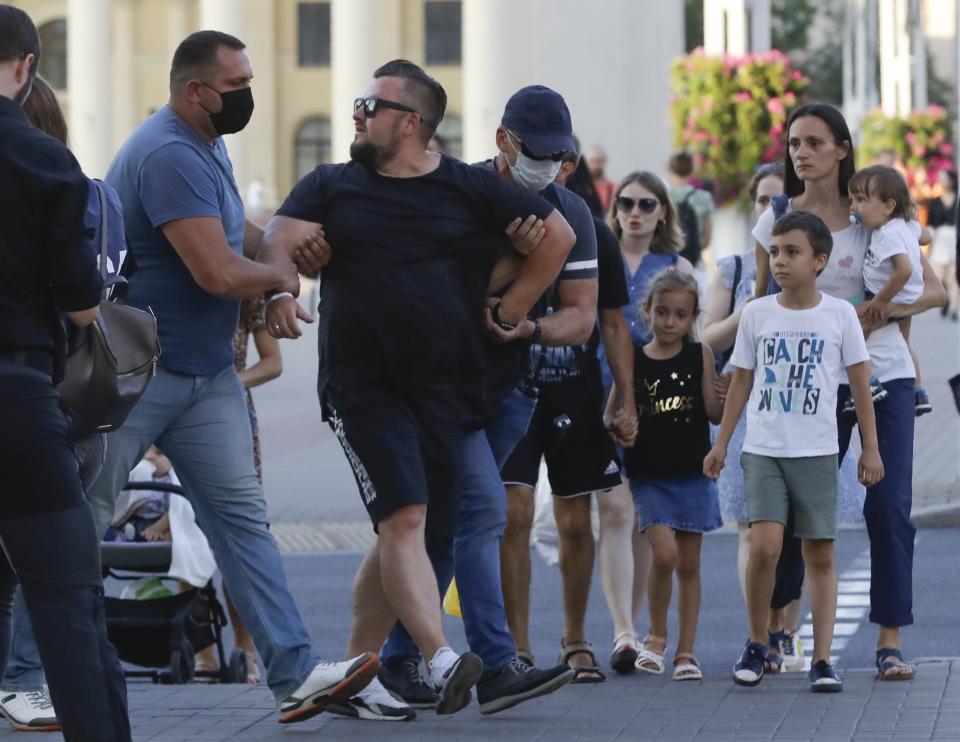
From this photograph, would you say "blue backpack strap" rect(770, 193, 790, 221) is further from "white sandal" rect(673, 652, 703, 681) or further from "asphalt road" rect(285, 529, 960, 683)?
"asphalt road" rect(285, 529, 960, 683)

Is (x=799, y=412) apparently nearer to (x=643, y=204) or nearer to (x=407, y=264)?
(x=407, y=264)

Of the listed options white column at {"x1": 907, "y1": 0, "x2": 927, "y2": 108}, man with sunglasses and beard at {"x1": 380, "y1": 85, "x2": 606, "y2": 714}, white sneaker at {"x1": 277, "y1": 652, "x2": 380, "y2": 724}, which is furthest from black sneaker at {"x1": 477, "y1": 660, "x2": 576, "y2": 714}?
white column at {"x1": 907, "y1": 0, "x2": 927, "y2": 108}

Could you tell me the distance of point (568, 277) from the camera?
270 inches

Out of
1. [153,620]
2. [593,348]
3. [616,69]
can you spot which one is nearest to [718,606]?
[593,348]

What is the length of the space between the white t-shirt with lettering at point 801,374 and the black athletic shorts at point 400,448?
1181 millimetres

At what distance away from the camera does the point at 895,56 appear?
231ft

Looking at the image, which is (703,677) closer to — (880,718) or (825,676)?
(825,676)

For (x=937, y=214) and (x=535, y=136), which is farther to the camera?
(x=937, y=214)

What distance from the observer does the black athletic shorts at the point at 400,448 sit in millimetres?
6367

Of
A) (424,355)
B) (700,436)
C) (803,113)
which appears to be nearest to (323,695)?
(424,355)

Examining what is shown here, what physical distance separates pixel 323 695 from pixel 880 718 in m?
1.61

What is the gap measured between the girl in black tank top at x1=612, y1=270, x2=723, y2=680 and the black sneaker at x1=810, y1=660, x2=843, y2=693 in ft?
2.74

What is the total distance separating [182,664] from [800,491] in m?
2.27

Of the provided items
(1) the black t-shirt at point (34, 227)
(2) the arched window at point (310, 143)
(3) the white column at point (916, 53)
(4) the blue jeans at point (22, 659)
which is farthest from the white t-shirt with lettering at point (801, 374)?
(2) the arched window at point (310, 143)
